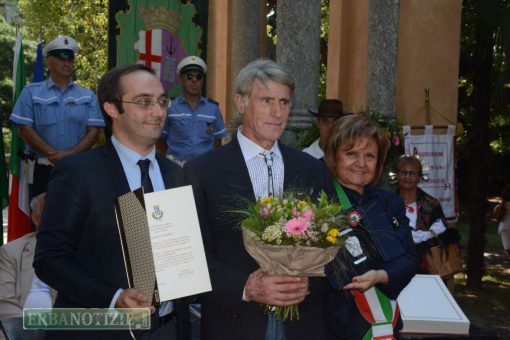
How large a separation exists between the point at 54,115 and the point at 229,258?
14.2 ft

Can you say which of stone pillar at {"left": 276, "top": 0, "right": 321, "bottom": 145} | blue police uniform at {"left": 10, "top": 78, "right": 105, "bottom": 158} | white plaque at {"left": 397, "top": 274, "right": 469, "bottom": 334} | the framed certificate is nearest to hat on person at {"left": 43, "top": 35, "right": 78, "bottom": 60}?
blue police uniform at {"left": 10, "top": 78, "right": 105, "bottom": 158}

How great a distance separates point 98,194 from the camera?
262cm

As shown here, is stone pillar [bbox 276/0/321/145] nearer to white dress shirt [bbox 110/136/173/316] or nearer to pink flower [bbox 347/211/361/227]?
pink flower [bbox 347/211/361/227]

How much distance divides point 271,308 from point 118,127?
0.97 meters

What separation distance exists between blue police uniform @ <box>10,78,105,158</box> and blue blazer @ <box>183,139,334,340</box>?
3.99 metres

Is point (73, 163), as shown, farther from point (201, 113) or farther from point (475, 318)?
point (475, 318)

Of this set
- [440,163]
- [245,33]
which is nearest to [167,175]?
[440,163]

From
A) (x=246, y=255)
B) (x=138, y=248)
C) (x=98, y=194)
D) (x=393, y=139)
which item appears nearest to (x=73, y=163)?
(x=98, y=194)

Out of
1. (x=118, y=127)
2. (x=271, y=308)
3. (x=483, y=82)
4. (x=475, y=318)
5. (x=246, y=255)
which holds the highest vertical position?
(x=483, y=82)

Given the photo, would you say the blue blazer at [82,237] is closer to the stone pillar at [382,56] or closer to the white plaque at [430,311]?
the white plaque at [430,311]

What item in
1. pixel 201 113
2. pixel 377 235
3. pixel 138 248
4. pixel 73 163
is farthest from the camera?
pixel 201 113

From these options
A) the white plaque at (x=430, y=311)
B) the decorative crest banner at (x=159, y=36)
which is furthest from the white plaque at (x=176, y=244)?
the decorative crest banner at (x=159, y=36)

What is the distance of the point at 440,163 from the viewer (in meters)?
9.17

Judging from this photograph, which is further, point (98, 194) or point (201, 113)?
point (201, 113)
